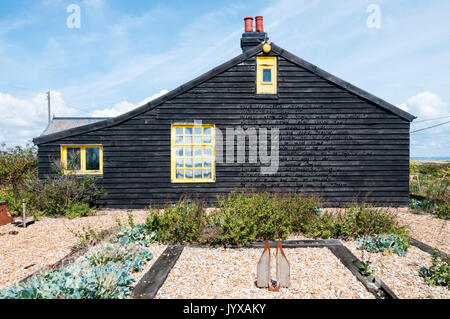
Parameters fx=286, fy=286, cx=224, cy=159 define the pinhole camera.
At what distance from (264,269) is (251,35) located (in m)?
9.36

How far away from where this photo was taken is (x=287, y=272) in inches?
138

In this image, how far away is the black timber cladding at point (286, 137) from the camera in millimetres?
9539

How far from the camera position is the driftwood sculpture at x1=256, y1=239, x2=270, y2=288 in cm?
349

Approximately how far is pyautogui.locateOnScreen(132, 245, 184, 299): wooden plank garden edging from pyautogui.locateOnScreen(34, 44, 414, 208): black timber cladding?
4.96 meters

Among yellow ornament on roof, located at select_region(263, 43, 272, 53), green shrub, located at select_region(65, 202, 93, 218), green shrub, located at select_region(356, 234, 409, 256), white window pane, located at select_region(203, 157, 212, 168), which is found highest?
yellow ornament on roof, located at select_region(263, 43, 272, 53)

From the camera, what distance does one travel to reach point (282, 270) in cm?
351

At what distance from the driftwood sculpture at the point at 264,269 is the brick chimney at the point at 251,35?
29.5ft

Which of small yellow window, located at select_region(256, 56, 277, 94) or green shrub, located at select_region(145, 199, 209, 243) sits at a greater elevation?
small yellow window, located at select_region(256, 56, 277, 94)

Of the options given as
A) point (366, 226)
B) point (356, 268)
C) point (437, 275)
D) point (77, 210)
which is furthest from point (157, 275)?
point (77, 210)

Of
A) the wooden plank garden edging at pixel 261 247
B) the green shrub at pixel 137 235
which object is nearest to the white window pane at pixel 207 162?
the green shrub at pixel 137 235

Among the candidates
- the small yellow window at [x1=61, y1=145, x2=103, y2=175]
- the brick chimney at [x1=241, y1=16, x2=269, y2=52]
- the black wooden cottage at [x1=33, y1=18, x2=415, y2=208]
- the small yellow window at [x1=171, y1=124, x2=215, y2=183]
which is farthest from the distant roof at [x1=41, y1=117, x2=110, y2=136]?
the brick chimney at [x1=241, y1=16, x2=269, y2=52]

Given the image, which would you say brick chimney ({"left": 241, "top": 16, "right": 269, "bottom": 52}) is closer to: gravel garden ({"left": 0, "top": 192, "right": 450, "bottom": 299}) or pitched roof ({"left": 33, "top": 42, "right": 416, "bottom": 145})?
pitched roof ({"left": 33, "top": 42, "right": 416, "bottom": 145})

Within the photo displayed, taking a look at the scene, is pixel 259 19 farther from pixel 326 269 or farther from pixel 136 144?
pixel 326 269
